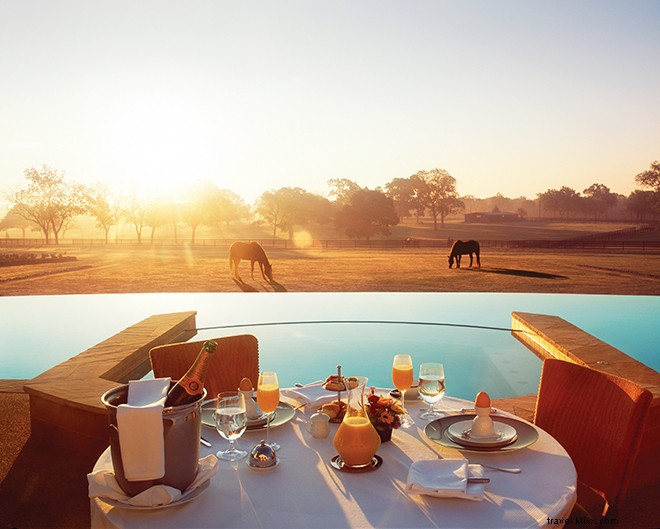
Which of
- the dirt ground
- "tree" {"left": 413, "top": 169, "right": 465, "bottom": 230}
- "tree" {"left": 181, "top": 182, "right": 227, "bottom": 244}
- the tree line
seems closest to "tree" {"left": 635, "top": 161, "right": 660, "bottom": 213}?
the tree line

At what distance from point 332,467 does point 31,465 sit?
3.07 meters

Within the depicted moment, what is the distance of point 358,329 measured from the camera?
554 cm

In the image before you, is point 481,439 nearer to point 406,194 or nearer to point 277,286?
point 277,286

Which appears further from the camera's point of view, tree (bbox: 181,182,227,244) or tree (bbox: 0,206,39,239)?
tree (bbox: 0,206,39,239)

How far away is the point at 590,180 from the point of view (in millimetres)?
86625

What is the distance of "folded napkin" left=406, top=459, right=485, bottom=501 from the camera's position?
177cm

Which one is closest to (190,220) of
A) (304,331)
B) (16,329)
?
(16,329)

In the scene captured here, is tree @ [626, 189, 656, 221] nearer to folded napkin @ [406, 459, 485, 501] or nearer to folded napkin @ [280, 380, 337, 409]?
folded napkin @ [280, 380, 337, 409]

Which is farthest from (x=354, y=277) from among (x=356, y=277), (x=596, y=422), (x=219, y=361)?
(x=596, y=422)

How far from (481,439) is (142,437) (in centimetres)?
118

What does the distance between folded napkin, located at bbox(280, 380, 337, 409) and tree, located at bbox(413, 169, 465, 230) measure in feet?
237

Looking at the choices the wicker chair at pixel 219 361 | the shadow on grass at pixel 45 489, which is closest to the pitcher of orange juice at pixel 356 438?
the wicker chair at pixel 219 361

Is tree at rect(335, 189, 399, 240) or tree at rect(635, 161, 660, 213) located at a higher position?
tree at rect(635, 161, 660, 213)

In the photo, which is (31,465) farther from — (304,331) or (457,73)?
(457,73)
